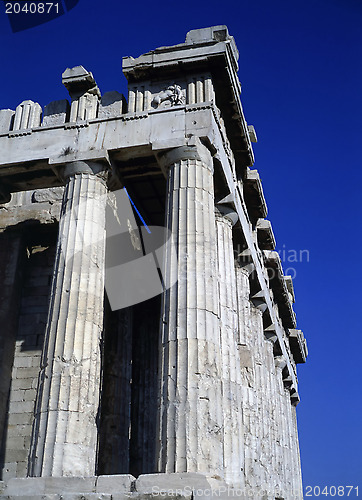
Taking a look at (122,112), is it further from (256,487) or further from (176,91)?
(256,487)

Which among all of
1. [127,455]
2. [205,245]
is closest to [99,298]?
[205,245]

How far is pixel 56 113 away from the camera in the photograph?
17.7 m

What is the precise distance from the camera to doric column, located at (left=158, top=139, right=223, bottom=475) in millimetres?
12211

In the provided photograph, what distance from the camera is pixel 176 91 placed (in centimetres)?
1694

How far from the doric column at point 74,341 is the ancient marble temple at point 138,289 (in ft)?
0.11

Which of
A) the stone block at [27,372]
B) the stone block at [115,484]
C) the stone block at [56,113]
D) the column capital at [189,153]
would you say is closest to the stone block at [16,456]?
the stone block at [27,372]

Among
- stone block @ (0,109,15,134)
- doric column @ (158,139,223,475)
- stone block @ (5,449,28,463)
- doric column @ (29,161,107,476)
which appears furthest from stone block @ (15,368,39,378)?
stone block @ (0,109,15,134)

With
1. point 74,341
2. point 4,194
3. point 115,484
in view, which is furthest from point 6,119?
point 115,484

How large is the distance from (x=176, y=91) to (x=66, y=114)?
3.38m

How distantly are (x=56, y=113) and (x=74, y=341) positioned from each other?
287 inches

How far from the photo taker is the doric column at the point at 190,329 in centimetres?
1221

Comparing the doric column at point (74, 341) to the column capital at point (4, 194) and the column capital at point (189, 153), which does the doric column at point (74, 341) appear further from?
the column capital at point (4, 194)

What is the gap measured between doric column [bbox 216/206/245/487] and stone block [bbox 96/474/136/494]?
3.09 meters

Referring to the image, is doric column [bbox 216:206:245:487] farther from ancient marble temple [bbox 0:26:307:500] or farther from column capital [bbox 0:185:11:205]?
column capital [bbox 0:185:11:205]
